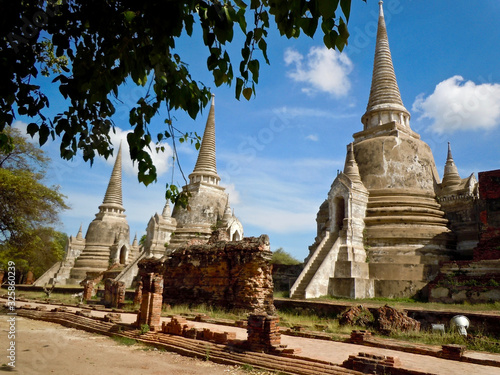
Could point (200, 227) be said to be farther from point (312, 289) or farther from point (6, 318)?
point (6, 318)

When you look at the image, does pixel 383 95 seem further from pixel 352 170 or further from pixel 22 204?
pixel 22 204

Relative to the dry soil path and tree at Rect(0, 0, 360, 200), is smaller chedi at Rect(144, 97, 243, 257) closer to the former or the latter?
the dry soil path

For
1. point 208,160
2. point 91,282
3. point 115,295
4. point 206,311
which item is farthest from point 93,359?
point 208,160

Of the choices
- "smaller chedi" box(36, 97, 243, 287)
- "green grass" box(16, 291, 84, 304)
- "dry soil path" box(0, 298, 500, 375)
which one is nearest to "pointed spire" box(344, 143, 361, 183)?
"smaller chedi" box(36, 97, 243, 287)

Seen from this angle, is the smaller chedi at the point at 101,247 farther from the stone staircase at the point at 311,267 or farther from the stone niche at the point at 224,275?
the stone staircase at the point at 311,267

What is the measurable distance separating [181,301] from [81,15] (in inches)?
529

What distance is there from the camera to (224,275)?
14.0 m

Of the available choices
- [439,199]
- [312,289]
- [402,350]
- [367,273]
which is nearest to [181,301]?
[312,289]

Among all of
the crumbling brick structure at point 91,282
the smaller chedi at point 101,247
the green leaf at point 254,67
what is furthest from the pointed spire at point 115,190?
the green leaf at point 254,67

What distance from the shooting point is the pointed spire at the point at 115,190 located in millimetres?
37656

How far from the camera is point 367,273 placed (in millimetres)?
17641

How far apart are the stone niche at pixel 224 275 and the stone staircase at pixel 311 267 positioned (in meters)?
3.38

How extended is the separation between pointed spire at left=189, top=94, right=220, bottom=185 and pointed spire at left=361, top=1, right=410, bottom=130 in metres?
12.8

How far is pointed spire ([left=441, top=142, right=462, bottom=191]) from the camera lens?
2192 cm
